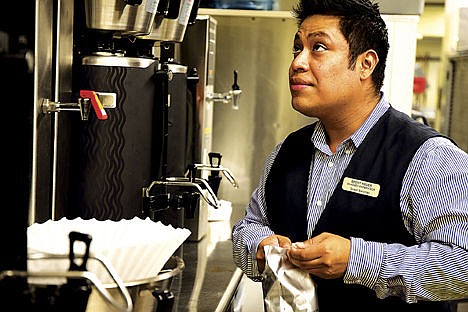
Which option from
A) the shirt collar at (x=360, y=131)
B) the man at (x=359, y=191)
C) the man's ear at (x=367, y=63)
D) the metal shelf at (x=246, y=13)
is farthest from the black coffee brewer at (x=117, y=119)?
the metal shelf at (x=246, y=13)

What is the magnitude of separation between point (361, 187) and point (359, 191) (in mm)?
10

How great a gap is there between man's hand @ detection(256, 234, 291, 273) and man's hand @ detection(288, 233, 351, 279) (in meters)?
0.08

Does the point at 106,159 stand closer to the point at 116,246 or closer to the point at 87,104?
the point at 87,104

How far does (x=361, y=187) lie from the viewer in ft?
6.46

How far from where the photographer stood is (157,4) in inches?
87.2

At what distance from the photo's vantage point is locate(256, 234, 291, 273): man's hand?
1931 mm

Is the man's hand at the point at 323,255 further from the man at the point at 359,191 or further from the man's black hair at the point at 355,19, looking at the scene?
the man's black hair at the point at 355,19

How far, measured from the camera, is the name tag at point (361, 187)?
1948 millimetres

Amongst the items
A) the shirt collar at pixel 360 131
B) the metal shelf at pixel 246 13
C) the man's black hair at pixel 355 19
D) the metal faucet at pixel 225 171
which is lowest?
the metal faucet at pixel 225 171

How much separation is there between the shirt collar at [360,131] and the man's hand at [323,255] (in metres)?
0.29

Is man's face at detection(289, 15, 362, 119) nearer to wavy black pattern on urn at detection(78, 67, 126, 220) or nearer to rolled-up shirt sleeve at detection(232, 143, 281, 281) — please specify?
rolled-up shirt sleeve at detection(232, 143, 281, 281)

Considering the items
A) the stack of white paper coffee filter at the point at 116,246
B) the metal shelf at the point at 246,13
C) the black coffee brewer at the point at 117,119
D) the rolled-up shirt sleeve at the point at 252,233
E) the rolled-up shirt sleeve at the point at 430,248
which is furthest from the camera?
the metal shelf at the point at 246,13

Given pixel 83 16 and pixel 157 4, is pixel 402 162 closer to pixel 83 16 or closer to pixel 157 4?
pixel 157 4

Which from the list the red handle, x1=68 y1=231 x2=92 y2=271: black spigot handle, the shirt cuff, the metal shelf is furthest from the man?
the metal shelf
